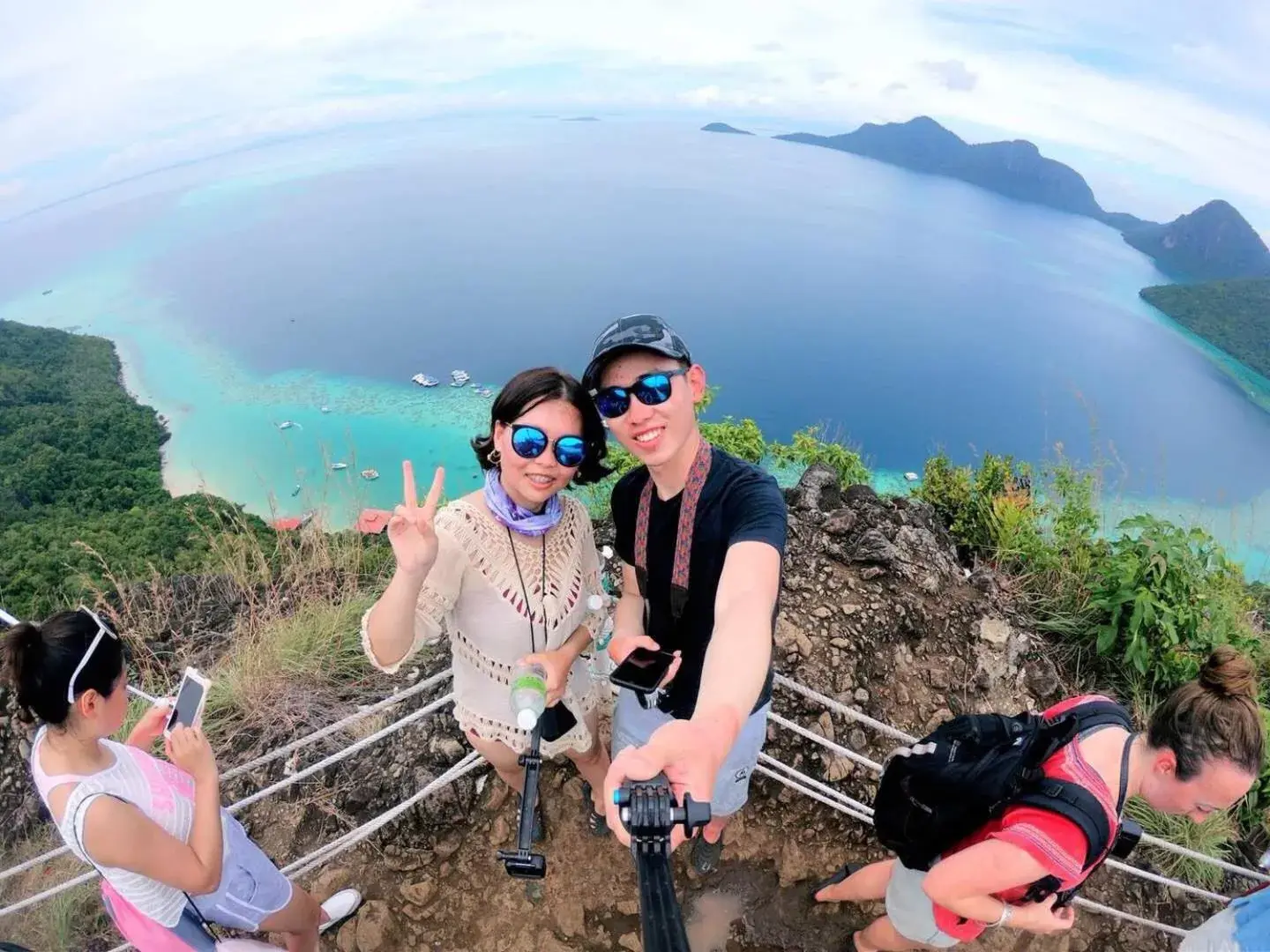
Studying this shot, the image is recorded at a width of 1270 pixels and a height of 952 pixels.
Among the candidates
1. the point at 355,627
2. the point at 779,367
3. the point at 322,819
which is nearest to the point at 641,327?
the point at 322,819

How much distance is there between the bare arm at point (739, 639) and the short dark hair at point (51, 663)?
153 cm

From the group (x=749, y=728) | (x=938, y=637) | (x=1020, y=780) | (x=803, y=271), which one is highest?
(x=1020, y=780)

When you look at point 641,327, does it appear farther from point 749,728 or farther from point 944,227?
point 944,227

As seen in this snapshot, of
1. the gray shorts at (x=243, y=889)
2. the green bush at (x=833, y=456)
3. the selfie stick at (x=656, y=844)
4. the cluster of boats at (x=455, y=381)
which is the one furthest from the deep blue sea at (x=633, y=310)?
the selfie stick at (x=656, y=844)

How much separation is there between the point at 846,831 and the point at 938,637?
134cm

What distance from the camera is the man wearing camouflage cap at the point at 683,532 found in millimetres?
1445

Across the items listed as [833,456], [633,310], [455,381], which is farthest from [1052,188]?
[833,456]

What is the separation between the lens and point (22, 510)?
869 inches

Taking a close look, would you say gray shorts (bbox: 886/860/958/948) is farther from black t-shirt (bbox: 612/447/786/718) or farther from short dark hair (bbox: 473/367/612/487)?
short dark hair (bbox: 473/367/612/487)

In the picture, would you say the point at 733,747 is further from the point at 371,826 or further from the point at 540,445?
the point at 371,826

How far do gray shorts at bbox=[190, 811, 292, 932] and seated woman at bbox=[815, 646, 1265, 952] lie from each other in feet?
6.54

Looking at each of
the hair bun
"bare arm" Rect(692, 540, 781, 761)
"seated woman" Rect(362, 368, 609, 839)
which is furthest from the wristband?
"seated woman" Rect(362, 368, 609, 839)

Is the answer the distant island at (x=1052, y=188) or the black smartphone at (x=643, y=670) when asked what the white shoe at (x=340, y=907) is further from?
the distant island at (x=1052, y=188)

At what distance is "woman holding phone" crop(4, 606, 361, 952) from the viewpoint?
1.48 metres
